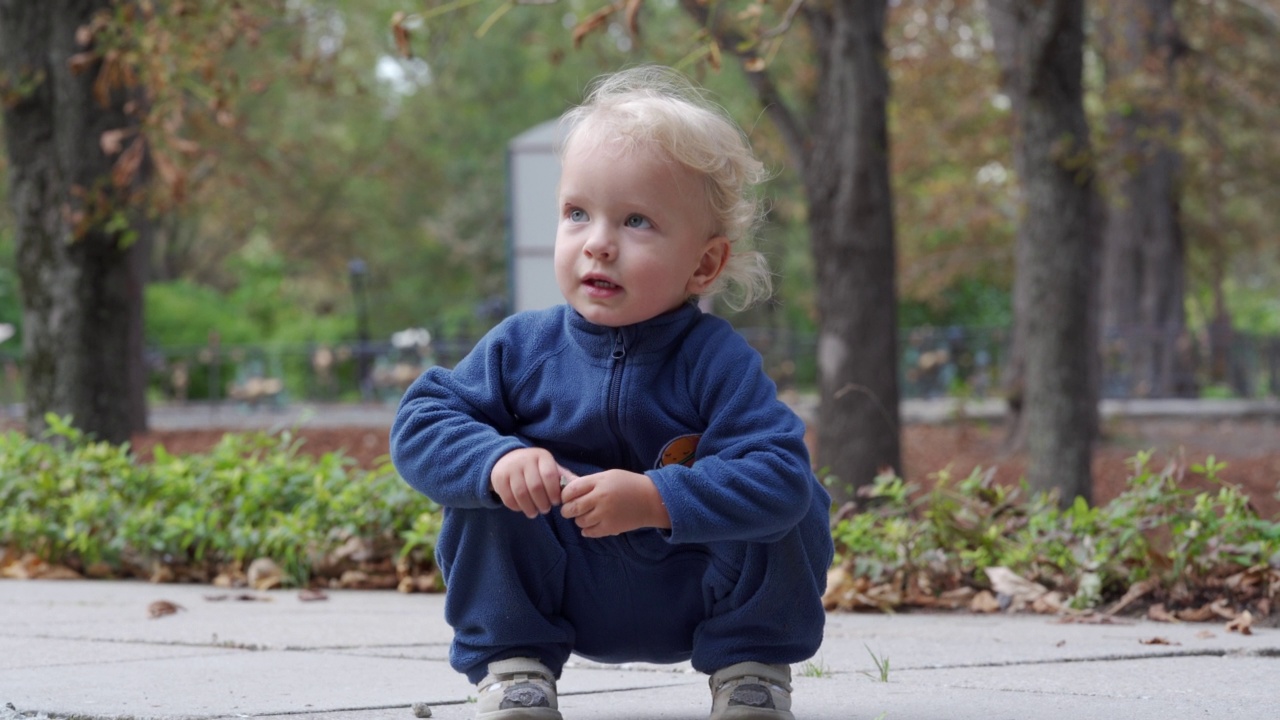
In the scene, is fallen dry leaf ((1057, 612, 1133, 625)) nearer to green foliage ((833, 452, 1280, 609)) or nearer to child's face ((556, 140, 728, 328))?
green foliage ((833, 452, 1280, 609))

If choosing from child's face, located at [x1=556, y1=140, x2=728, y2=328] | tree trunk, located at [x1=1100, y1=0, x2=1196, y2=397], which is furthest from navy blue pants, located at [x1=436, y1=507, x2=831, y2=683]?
tree trunk, located at [x1=1100, y1=0, x2=1196, y2=397]

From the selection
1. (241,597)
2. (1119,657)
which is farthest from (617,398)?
(241,597)

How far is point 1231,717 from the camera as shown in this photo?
2.49 metres

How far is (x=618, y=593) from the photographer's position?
2.46m

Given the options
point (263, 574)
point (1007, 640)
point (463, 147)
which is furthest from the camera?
point (463, 147)

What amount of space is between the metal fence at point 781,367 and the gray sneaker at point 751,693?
20.0 m

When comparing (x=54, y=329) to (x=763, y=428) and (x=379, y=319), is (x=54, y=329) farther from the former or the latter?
(x=379, y=319)

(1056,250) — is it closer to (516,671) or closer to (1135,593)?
(1135,593)

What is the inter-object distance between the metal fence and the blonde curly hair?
1977 cm

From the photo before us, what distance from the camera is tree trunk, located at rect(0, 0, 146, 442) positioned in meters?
7.48

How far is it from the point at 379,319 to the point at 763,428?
4155 cm

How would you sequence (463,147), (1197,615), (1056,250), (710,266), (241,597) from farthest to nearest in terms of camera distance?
(463,147) → (1056,250) → (241,597) → (1197,615) → (710,266)

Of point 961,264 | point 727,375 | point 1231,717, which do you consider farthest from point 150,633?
point 961,264

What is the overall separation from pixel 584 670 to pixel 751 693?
3.41 ft
